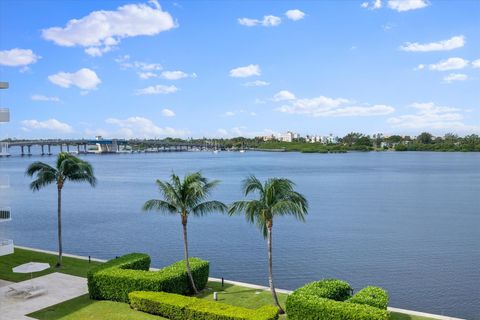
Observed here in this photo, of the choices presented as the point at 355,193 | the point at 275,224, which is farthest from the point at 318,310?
the point at 355,193

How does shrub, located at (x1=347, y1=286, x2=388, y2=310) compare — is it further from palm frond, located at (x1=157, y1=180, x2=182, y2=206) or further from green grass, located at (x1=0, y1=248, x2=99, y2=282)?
green grass, located at (x1=0, y1=248, x2=99, y2=282)

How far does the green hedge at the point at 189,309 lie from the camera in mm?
18625

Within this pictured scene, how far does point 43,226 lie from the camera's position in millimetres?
53656

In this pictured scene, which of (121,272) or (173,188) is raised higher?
(173,188)

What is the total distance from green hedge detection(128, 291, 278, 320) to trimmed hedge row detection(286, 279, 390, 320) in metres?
1.06

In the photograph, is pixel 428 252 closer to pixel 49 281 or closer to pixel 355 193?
pixel 49 281

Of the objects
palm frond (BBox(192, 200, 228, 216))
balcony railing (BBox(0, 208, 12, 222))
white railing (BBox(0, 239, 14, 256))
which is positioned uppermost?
palm frond (BBox(192, 200, 228, 216))

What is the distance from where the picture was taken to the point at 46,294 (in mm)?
24094

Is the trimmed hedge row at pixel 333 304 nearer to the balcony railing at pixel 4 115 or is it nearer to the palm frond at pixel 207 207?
the palm frond at pixel 207 207

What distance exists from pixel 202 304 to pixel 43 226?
132 feet

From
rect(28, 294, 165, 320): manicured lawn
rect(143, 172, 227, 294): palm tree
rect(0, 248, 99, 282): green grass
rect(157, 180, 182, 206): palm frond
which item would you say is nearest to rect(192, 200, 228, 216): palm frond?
rect(143, 172, 227, 294): palm tree

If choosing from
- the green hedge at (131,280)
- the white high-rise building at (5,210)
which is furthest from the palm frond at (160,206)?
the white high-rise building at (5,210)

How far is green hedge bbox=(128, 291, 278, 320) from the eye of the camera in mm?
18625

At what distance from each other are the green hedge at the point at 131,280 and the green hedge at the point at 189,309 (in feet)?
2.43
